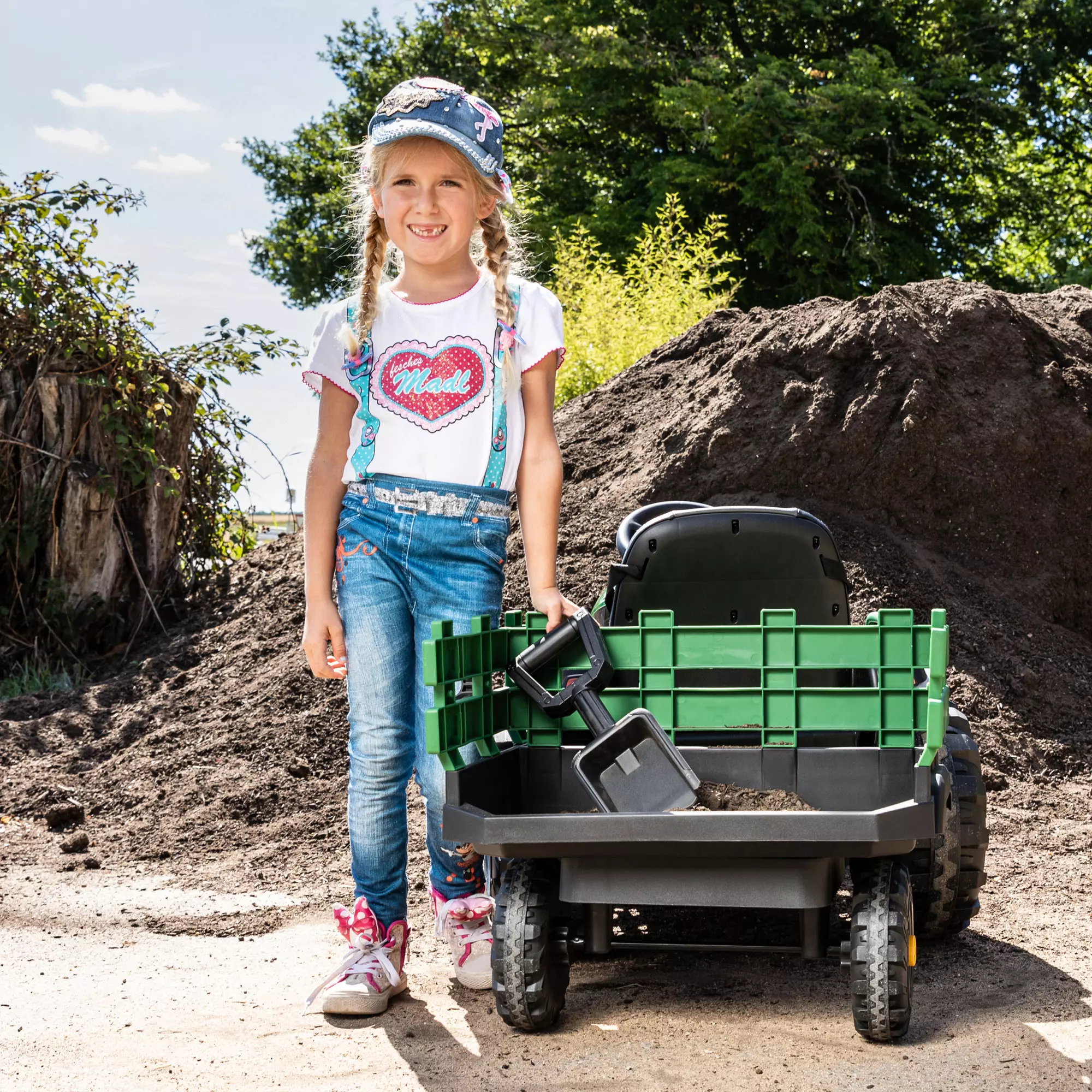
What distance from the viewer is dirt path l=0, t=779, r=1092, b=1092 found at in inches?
102

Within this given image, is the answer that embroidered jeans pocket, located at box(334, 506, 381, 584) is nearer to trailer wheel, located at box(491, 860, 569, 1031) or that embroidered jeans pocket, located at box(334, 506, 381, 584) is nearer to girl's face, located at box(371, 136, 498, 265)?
girl's face, located at box(371, 136, 498, 265)

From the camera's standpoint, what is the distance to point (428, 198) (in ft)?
9.96

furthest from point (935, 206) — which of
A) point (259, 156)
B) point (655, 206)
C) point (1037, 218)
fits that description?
point (259, 156)

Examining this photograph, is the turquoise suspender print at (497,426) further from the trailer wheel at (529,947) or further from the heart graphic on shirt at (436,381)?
the trailer wheel at (529,947)

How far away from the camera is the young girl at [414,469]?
3018 mm

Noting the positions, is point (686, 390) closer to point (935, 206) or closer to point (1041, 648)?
point (1041, 648)

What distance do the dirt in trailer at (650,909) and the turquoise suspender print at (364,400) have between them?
134 cm

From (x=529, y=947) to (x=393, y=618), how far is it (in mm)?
839

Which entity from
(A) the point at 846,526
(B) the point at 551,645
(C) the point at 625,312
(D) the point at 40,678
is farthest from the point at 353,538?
(C) the point at 625,312

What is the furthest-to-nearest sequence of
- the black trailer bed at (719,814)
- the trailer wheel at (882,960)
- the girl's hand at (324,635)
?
1. the girl's hand at (324,635)
2. the trailer wheel at (882,960)
3. the black trailer bed at (719,814)

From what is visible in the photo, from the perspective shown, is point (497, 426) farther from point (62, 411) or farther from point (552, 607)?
point (62, 411)

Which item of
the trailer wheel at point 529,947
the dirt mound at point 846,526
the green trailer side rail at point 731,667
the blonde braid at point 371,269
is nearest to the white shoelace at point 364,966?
the trailer wheel at point 529,947

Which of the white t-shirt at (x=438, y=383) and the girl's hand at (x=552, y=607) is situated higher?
the white t-shirt at (x=438, y=383)

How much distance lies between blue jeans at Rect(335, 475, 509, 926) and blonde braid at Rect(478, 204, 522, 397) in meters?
0.29
